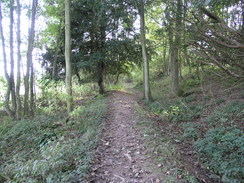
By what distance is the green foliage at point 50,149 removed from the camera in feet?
10.9

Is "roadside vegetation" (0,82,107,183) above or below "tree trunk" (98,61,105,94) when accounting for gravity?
below

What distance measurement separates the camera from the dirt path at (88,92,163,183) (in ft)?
10.5

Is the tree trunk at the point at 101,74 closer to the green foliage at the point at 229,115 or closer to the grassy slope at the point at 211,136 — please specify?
the grassy slope at the point at 211,136

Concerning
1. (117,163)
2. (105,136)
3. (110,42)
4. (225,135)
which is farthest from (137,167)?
(110,42)

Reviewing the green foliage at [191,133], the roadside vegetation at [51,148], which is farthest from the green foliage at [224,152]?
the roadside vegetation at [51,148]

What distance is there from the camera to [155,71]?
2652 centimetres

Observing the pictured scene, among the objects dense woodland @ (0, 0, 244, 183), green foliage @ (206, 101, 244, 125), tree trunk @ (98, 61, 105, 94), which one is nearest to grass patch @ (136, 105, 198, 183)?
dense woodland @ (0, 0, 244, 183)

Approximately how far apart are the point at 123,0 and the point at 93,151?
9.39 meters

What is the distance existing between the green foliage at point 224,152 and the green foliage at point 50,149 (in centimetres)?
283

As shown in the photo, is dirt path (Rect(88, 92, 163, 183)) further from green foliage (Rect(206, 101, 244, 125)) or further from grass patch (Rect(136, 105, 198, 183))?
green foliage (Rect(206, 101, 244, 125))

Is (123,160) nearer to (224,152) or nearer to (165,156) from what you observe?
(165,156)

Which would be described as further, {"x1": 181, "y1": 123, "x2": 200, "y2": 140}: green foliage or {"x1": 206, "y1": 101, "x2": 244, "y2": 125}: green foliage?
{"x1": 206, "y1": 101, "x2": 244, "y2": 125}: green foliage

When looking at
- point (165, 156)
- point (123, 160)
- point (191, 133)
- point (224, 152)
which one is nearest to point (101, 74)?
point (191, 133)

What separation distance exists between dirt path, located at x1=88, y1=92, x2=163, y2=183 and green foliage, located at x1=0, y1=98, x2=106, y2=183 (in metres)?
0.29
